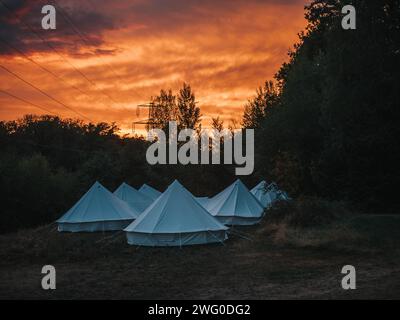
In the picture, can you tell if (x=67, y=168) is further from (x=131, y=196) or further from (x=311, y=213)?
(x=311, y=213)

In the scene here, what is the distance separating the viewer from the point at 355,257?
686 inches

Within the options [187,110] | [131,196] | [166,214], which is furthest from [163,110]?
[166,214]

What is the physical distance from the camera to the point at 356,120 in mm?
25750

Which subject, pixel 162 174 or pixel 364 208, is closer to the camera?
pixel 364 208

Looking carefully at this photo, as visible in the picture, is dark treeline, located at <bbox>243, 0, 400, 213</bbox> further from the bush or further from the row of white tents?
the row of white tents

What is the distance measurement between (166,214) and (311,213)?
6675 mm

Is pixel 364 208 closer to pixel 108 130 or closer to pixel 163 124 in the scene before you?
pixel 163 124

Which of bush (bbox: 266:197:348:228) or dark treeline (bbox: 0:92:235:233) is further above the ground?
dark treeline (bbox: 0:92:235:233)

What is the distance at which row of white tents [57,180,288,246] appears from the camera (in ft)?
71.5

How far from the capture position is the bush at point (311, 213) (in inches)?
957

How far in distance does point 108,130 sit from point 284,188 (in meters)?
44.9

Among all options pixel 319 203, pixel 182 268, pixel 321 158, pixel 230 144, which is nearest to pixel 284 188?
pixel 321 158

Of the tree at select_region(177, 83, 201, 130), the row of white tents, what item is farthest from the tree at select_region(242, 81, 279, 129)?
the row of white tents

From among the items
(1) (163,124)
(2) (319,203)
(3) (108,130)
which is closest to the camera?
(2) (319,203)
